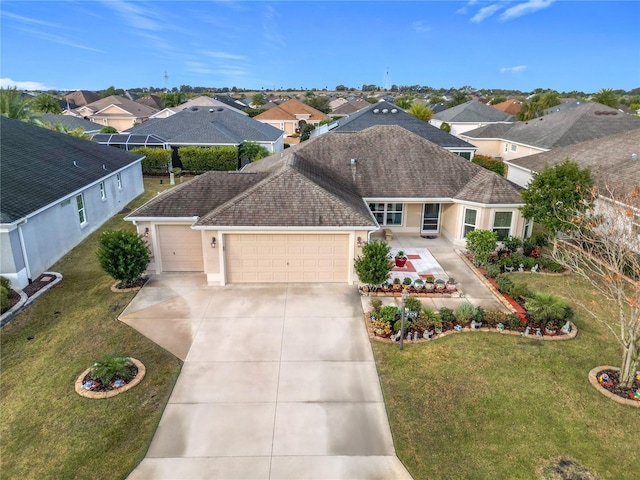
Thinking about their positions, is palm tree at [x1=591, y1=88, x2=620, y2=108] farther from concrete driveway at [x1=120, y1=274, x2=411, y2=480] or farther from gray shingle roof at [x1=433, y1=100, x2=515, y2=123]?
concrete driveway at [x1=120, y1=274, x2=411, y2=480]

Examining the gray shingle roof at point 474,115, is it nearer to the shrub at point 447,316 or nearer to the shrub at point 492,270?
the shrub at point 492,270

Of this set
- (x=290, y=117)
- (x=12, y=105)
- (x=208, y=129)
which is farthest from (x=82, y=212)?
(x=290, y=117)

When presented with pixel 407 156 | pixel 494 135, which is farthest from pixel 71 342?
pixel 494 135

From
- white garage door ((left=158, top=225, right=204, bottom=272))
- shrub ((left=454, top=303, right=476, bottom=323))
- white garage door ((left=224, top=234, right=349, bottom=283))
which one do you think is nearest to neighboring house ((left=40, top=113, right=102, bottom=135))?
white garage door ((left=158, top=225, right=204, bottom=272))

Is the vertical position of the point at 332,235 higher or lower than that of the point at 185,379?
higher

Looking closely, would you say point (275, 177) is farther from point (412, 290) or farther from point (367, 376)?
point (367, 376)

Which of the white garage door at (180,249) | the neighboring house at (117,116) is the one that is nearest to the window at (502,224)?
the white garage door at (180,249)
